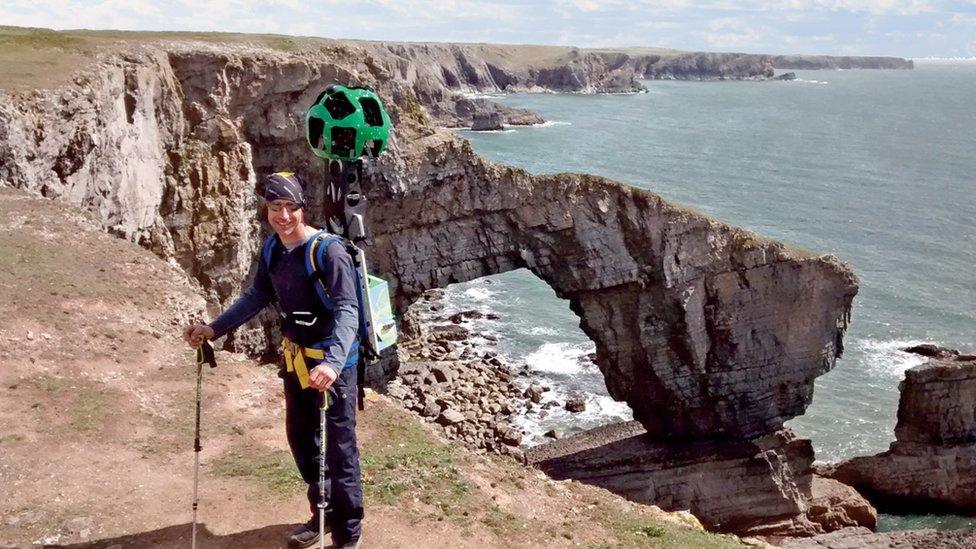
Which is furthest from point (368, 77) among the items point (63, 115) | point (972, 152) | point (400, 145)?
point (972, 152)

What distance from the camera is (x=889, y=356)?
141 ft

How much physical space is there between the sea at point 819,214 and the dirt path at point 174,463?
2578 centimetres

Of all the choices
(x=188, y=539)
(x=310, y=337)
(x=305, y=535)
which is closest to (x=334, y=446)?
(x=310, y=337)

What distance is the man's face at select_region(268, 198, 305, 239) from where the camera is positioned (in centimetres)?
662

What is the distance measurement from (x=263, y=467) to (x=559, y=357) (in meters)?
36.8

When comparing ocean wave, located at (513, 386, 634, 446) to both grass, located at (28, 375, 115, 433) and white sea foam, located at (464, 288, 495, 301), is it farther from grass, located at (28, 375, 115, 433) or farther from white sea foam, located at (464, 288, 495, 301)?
grass, located at (28, 375, 115, 433)

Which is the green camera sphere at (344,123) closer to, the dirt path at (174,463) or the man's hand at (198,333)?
the man's hand at (198,333)

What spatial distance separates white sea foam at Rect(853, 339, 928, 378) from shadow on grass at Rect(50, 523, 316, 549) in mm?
40584

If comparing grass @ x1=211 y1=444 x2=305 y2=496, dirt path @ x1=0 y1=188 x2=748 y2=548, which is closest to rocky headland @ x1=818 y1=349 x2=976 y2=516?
dirt path @ x1=0 y1=188 x2=748 y2=548

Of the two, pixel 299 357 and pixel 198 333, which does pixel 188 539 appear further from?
pixel 299 357

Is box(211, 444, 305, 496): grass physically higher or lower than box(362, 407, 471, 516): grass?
higher

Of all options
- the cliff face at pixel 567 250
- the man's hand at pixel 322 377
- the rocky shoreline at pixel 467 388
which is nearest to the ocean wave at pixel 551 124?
the rocky shoreline at pixel 467 388

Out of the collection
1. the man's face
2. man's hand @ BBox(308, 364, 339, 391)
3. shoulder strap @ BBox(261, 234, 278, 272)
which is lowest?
man's hand @ BBox(308, 364, 339, 391)

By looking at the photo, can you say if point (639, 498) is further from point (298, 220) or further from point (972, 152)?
point (972, 152)
